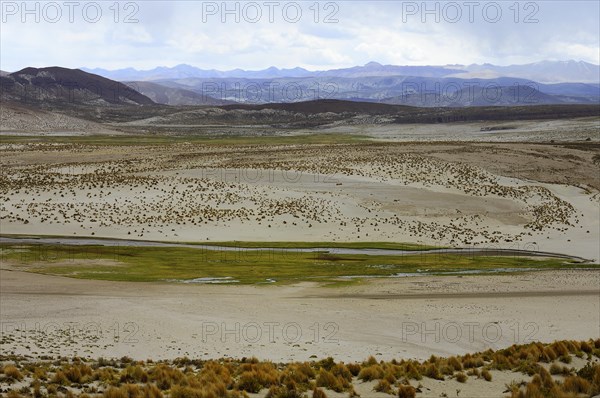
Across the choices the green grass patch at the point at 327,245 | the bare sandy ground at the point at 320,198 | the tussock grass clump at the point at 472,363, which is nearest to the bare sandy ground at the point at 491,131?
the bare sandy ground at the point at 320,198

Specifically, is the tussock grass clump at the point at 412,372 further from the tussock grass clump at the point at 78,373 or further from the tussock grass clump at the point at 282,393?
the tussock grass clump at the point at 78,373

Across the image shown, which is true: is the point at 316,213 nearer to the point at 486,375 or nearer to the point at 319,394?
the point at 486,375

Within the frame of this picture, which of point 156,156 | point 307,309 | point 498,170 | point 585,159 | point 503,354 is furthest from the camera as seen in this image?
point 156,156

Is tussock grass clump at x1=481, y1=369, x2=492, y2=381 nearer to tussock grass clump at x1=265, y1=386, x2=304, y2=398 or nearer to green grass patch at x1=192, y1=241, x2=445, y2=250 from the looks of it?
tussock grass clump at x1=265, y1=386, x2=304, y2=398

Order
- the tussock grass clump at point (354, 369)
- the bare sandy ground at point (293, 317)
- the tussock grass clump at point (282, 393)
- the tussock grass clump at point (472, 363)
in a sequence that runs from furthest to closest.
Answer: the bare sandy ground at point (293, 317)
the tussock grass clump at point (472, 363)
the tussock grass clump at point (354, 369)
the tussock grass clump at point (282, 393)

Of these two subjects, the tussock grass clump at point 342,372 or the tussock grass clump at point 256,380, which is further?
the tussock grass clump at point 342,372

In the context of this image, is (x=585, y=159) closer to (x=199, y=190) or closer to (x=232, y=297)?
(x=199, y=190)

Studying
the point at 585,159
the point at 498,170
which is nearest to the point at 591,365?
the point at 498,170
